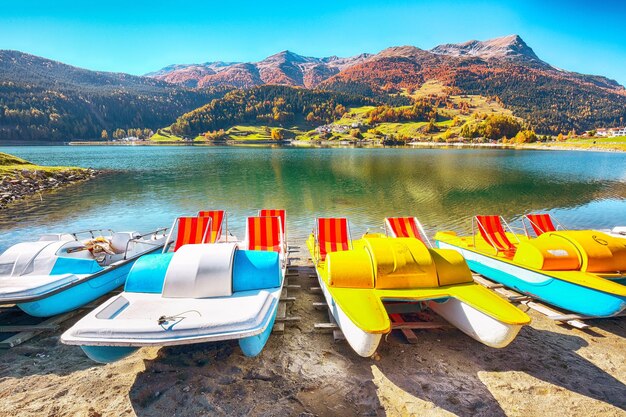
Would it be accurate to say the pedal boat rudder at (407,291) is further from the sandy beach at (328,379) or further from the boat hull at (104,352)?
the boat hull at (104,352)

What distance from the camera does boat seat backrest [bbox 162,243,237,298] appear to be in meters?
6.12

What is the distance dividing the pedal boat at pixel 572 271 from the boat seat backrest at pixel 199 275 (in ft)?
25.4

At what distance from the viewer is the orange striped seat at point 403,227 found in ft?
35.9

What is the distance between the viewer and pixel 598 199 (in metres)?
27.7

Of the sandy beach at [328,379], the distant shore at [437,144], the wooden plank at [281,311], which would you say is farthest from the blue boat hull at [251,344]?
the distant shore at [437,144]

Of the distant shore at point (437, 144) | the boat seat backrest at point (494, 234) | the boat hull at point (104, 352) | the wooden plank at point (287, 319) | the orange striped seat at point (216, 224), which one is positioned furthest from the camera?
the distant shore at point (437, 144)

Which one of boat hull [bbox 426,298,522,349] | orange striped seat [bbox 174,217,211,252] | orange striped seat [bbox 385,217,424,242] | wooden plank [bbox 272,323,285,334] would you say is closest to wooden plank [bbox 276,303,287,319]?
wooden plank [bbox 272,323,285,334]

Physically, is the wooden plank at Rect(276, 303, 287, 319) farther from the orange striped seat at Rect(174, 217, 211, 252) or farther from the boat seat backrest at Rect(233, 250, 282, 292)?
the orange striped seat at Rect(174, 217, 211, 252)

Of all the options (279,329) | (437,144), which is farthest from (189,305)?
(437,144)

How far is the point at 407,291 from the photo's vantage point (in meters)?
6.39

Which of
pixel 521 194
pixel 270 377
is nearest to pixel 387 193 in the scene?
pixel 521 194

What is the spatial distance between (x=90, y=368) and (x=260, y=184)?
1261 inches

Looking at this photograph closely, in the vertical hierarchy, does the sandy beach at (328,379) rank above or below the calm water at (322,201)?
above

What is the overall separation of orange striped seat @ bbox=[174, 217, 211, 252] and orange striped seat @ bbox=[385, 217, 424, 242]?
21.2 ft
